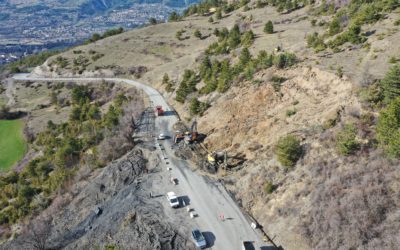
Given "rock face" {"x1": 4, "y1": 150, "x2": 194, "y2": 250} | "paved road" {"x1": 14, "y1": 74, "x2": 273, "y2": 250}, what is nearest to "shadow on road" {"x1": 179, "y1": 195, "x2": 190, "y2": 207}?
"paved road" {"x1": 14, "y1": 74, "x2": 273, "y2": 250}

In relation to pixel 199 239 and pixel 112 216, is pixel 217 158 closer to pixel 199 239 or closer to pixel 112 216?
pixel 199 239

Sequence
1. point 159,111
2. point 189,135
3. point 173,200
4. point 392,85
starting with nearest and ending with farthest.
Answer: point 392,85 → point 173,200 → point 189,135 → point 159,111

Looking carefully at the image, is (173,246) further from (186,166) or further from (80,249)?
(186,166)

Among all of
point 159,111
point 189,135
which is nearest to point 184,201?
point 189,135

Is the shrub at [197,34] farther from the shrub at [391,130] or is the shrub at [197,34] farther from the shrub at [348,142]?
the shrub at [391,130]

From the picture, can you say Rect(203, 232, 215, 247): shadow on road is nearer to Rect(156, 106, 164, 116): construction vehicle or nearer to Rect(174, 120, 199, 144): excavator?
Rect(174, 120, 199, 144): excavator

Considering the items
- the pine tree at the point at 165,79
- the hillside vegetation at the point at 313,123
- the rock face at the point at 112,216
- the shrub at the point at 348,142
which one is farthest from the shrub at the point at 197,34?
the shrub at the point at 348,142

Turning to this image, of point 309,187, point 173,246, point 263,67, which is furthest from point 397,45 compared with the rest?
point 173,246
